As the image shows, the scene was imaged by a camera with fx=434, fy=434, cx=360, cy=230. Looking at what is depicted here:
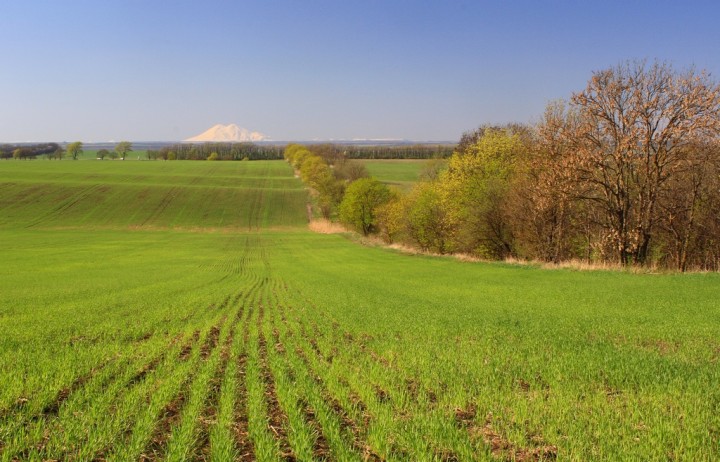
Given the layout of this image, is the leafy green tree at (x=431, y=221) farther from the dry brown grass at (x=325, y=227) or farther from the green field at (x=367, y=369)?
the dry brown grass at (x=325, y=227)

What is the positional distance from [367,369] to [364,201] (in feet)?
211

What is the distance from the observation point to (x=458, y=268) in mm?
33125

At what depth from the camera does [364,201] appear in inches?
2837

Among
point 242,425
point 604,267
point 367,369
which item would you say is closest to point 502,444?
point 242,425

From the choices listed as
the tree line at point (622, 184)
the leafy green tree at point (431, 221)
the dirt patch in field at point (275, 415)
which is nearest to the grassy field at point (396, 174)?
the leafy green tree at point (431, 221)

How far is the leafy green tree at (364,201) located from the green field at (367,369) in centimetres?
4633

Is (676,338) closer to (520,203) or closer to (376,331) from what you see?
(376,331)

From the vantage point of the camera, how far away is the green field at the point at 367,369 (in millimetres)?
5074

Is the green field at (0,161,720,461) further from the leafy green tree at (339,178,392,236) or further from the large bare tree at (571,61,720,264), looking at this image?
the leafy green tree at (339,178,392,236)

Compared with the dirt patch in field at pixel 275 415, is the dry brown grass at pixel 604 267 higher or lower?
lower

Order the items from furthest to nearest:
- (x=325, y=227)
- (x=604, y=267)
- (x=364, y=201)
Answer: (x=325, y=227), (x=364, y=201), (x=604, y=267)

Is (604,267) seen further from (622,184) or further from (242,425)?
(242,425)

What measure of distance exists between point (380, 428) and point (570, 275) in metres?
23.4

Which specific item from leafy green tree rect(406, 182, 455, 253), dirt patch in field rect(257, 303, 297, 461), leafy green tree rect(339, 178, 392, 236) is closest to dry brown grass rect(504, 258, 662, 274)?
leafy green tree rect(406, 182, 455, 253)
